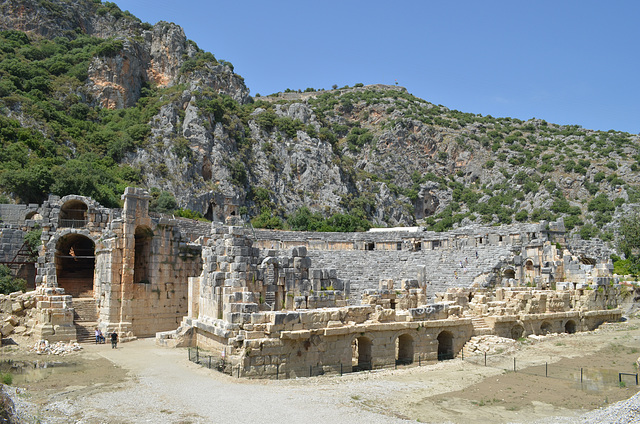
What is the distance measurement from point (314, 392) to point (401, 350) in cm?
652

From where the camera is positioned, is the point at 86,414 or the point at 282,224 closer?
the point at 86,414

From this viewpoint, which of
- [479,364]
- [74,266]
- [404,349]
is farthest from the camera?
[74,266]

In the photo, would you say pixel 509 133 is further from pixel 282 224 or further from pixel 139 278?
pixel 139 278

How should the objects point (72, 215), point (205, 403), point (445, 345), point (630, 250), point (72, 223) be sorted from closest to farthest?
point (205, 403) < point (445, 345) < point (72, 223) < point (72, 215) < point (630, 250)

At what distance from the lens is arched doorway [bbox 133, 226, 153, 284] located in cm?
2283

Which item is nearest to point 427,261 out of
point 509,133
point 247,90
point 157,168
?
point 157,168

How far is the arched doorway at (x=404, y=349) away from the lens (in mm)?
17062

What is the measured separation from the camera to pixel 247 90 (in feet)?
244

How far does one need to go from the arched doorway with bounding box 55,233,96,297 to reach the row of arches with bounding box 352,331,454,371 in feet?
49.4

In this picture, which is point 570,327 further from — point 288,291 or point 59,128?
point 59,128

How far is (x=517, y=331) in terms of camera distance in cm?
2158

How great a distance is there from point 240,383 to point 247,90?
66.8 meters

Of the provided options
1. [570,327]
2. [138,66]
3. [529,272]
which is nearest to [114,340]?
[570,327]

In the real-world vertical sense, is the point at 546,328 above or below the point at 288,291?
below
